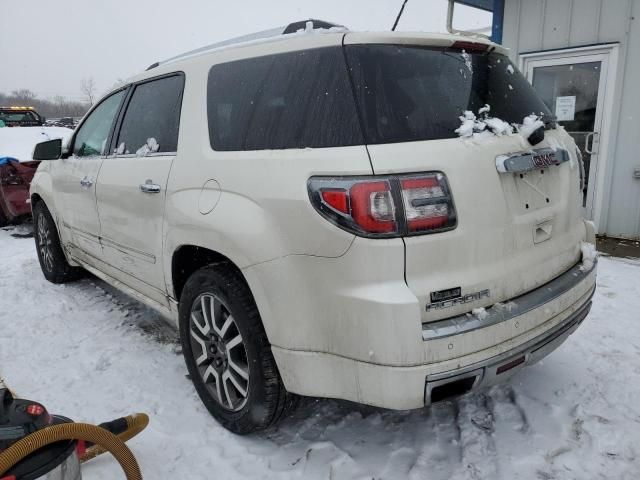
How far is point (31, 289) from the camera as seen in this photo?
4840 millimetres

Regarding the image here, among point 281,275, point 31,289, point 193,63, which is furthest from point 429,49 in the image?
point 31,289

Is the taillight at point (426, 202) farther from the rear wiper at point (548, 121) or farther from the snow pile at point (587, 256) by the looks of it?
the snow pile at point (587, 256)

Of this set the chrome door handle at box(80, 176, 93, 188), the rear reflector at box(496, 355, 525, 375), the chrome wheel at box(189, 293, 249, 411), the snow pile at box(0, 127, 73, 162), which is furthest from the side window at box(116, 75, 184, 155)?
the snow pile at box(0, 127, 73, 162)

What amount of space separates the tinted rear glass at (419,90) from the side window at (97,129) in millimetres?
2345

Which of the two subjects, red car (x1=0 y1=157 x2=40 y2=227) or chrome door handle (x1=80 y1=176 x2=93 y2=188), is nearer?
chrome door handle (x1=80 y1=176 x2=93 y2=188)

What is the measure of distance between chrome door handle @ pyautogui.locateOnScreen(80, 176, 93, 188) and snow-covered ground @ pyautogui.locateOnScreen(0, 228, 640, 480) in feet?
3.67

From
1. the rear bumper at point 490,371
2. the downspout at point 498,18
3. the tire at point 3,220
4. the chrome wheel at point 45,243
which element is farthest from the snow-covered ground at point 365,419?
the tire at point 3,220

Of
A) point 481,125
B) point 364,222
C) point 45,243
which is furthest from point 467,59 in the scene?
point 45,243

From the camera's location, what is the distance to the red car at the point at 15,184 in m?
7.53

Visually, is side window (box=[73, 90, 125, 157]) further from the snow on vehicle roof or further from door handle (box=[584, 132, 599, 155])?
door handle (box=[584, 132, 599, 155])

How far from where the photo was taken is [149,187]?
283 cm

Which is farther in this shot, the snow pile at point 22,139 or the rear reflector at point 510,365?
the snow pile at point 22,139

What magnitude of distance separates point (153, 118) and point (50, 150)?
1703 mm

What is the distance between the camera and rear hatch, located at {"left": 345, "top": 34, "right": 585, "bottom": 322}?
72.6 inches
